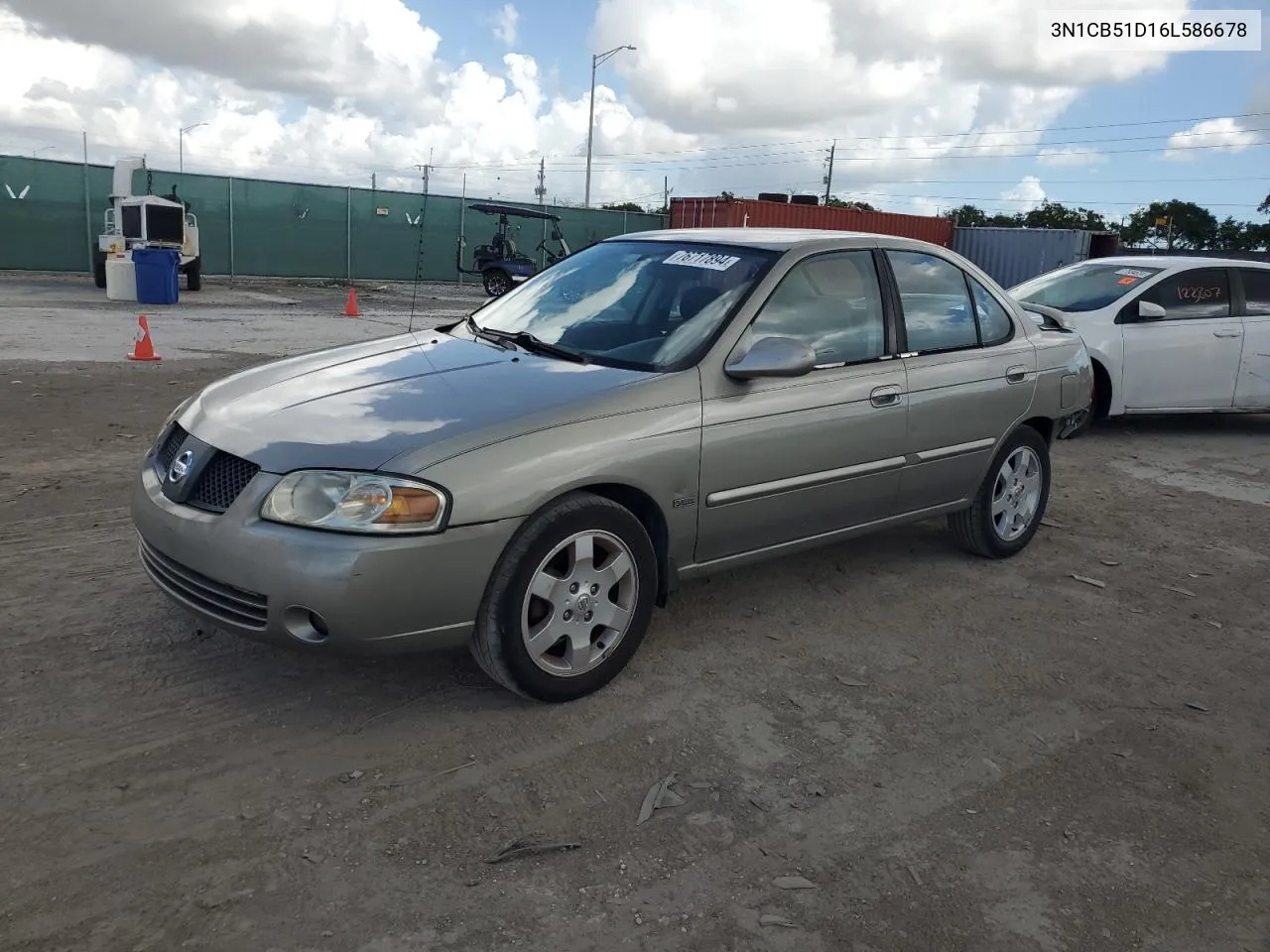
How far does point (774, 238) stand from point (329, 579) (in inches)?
103

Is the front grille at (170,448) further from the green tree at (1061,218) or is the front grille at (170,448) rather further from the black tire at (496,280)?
the green tree at (1061,218)

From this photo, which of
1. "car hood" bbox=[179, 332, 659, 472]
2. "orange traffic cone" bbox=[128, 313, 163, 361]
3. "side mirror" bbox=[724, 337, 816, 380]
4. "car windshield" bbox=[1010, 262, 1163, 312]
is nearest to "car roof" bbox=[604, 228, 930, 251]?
"side mirror" bbox=[724, 337, 816, 380]

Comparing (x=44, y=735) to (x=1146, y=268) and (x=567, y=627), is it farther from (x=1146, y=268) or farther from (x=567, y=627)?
(x=1146, y=268)

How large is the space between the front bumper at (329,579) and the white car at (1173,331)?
7023 mm

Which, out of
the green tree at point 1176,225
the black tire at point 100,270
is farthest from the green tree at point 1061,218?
the black tire at point 100,270

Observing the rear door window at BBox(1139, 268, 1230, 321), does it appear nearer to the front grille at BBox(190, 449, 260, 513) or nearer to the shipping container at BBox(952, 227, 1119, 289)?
the front grille at BBox(190, 449, 260, 513)

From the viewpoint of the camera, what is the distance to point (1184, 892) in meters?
2.83

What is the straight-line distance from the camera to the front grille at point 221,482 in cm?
338

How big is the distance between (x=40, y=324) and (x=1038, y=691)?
1488 centimetres

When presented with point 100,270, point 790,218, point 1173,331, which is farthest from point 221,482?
point 790,218

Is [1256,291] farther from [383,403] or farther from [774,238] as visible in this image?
[383,403]

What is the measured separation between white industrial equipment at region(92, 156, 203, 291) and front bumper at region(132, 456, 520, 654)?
20545 millimetres

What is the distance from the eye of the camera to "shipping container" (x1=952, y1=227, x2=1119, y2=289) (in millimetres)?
26969

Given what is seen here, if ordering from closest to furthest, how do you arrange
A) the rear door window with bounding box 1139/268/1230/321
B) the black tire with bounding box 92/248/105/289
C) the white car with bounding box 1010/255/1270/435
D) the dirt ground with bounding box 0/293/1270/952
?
the dirt ground with bounding box 0/293/1270/952 → the white car with bounding box 1010/255/1270/435 → the rear door window with bounding box 1139/268/1230/321 → the black tire with bounding box 92/248/105/289
